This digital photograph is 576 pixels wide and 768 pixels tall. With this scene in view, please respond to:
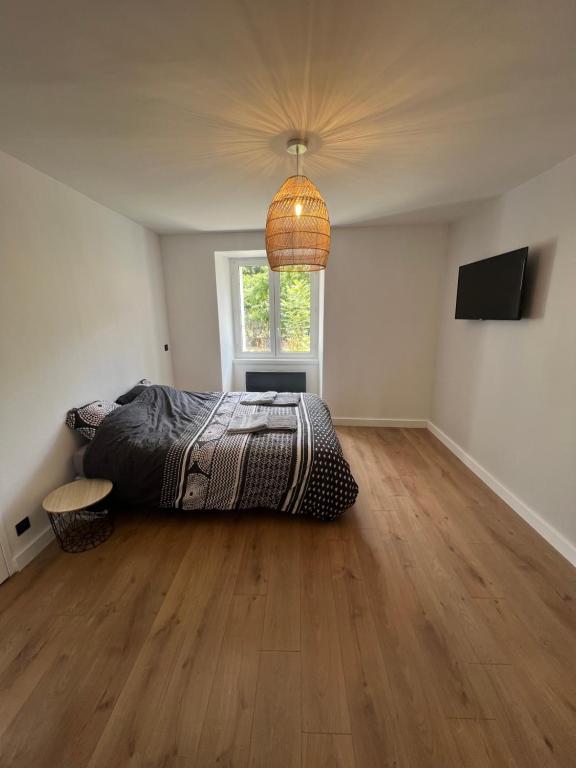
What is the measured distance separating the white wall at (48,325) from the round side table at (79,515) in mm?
133

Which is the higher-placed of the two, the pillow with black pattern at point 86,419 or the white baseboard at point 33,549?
the pillow with black pattern at point 86,419

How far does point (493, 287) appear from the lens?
2.40m

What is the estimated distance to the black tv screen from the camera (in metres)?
2.15

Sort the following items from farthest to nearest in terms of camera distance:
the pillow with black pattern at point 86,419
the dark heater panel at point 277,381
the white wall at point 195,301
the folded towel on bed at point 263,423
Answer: the dark heater panel at point 277,381 → the white wall at point 195,301 → the folded towel on bed at point 263,423 → the pillow with black pattern at point 86,419

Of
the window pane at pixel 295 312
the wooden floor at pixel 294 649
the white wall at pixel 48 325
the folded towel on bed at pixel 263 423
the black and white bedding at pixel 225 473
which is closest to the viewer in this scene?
the wooden floor at pixel 294 649

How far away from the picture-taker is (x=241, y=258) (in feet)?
13.9

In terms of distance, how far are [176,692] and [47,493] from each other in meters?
1.53

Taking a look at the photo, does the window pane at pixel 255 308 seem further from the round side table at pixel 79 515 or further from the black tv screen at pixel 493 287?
the round side table at pixel 79 515

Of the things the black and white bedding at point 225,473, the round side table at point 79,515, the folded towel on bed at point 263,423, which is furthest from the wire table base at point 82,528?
the folded towel on bed at point 263,423

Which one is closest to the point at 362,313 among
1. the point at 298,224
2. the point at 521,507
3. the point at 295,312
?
the point at 295,312

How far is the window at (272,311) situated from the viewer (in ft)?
13.9

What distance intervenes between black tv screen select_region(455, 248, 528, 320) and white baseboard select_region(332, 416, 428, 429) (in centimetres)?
145

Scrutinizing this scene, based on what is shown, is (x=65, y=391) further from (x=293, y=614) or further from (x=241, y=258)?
(x=241, y=258)

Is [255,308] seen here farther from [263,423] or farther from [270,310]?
[263,423]
